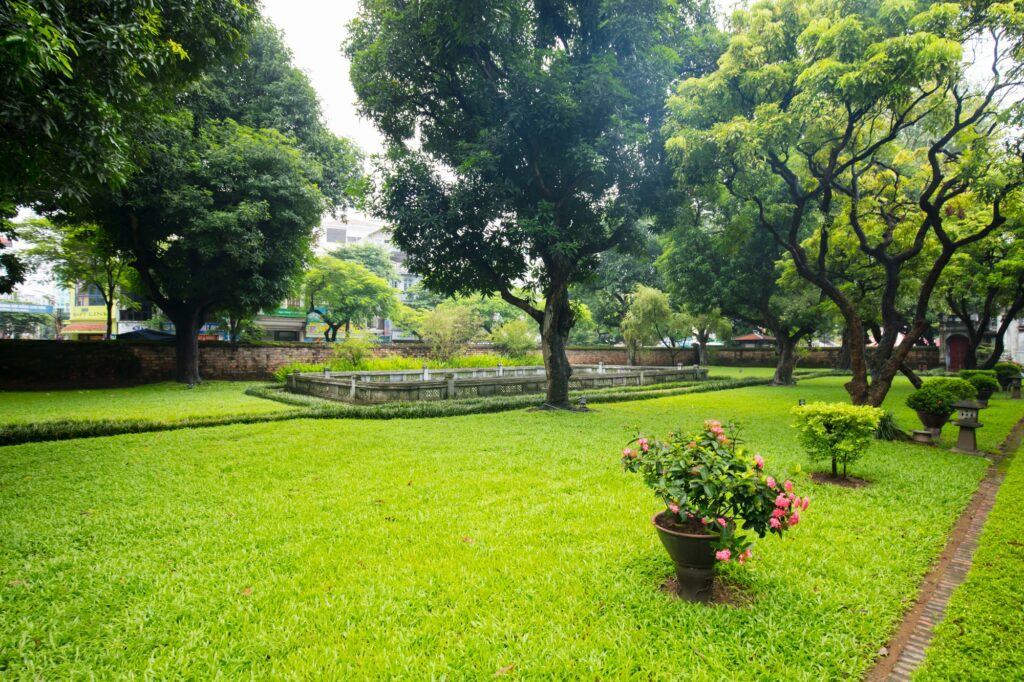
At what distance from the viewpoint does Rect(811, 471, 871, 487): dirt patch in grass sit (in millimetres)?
5688

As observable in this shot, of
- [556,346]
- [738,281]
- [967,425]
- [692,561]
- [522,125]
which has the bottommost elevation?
[692,561]

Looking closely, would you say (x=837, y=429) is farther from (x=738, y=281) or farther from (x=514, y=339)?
(x=514, y=339)

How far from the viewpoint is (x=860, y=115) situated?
8.06m

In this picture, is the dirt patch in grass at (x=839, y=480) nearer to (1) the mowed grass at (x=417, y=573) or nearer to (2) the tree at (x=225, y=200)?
(1) the mowed grass at (x=417, y=573)

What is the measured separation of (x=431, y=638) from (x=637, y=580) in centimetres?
141

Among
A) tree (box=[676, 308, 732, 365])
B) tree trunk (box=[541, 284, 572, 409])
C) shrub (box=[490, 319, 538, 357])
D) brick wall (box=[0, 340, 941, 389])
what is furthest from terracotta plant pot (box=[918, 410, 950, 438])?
shrub (box=[490, 319, 538, 357])

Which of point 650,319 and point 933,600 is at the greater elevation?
point 650,319

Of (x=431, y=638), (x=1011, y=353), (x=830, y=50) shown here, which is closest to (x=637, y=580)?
(x=431, y=638)

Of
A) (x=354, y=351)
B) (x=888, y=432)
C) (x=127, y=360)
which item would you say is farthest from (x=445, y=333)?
(x=888, y=432)

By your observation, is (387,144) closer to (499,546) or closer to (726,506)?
(499,546)

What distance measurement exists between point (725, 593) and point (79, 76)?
A: 24.7 feet

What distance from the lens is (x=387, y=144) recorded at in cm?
1205

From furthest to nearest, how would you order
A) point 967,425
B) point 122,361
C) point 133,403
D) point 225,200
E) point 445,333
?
point 445,333 < point 122,361 < point 225,200 < point 133,403 < point 967,425

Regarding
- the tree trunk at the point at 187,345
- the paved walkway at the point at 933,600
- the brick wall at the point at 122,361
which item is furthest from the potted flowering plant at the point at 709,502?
the brick wall at the point at 122,361
